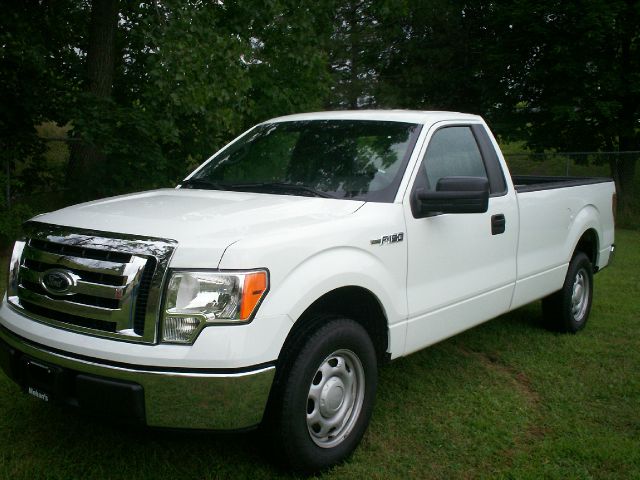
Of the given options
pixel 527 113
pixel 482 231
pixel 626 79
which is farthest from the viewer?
pixel 527 113

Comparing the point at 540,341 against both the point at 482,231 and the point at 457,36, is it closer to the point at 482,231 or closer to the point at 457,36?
the point at 482,231

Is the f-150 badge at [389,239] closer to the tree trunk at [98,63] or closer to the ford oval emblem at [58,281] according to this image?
the ford oval emblem at [58,281]

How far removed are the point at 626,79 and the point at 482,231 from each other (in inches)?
591

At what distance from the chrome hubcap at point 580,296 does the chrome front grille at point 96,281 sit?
4335 mm

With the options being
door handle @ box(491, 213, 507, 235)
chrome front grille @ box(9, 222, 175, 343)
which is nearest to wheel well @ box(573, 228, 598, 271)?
door handle @ box(491, 213, 507, 235)

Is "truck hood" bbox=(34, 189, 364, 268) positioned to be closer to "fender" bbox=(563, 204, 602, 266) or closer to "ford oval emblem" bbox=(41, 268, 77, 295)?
"ford oval emblem" bbox=(41, 268, 77, 295)

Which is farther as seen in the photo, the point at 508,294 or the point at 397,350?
the point at 508,294

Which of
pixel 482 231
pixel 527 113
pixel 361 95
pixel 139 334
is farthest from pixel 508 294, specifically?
pixel 361 95

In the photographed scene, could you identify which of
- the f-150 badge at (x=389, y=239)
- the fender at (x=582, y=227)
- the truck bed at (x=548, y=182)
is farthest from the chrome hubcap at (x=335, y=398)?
the fender at (x=582, y=227)

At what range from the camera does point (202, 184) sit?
4.41 meters

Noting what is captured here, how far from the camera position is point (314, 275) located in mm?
3141

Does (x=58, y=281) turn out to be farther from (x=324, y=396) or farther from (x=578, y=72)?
(x=578, y=72)

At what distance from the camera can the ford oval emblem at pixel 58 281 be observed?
118 inches

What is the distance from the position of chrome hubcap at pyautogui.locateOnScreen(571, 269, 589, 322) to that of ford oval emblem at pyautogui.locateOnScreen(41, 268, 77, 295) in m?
4.51
